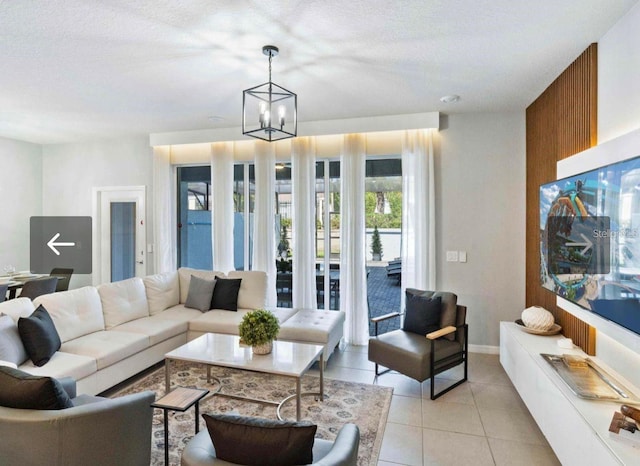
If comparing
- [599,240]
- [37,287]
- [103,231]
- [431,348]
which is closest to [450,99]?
[599,240]

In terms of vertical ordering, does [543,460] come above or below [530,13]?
below

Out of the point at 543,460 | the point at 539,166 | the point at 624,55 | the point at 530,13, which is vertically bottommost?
the point at 543,460

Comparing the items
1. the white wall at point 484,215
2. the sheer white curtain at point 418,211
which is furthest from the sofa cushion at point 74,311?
the white wall at point 484,215

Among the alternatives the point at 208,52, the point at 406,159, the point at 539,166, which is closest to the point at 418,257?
the point at 406,159

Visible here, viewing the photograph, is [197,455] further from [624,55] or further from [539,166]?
[539,166]

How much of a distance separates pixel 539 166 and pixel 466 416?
2.70 meters

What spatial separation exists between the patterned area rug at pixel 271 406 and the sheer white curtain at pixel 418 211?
1642 millimetres

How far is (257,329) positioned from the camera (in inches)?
121

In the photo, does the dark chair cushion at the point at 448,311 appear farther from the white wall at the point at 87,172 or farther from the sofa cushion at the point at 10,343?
the white wall at the point at 87,172

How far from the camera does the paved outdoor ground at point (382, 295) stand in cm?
513

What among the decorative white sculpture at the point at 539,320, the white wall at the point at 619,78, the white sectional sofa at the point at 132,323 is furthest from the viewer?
the decorative white sculpture at the point at 539,320

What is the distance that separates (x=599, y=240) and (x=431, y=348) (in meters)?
1.61

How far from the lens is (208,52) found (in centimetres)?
293

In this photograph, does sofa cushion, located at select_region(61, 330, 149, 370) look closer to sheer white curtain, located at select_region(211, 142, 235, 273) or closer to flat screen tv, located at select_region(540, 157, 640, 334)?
sheer white curtain, located at select_region(211, 142, 235, 273)
